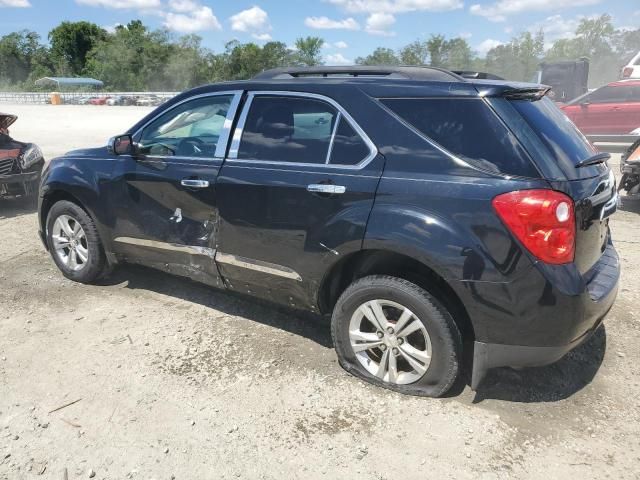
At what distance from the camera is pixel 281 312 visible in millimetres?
4191

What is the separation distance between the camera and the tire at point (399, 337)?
2.85 meters

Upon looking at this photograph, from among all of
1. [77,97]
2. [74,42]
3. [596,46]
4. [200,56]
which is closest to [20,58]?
[74,42]

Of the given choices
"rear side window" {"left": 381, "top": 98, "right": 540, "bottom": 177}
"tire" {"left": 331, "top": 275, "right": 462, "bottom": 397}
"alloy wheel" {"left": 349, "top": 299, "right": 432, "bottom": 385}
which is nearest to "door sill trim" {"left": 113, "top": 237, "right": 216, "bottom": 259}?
"tire" {"left": 331, "top": 275, "right": 462, "bottom": 397}

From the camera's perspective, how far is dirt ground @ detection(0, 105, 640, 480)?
257 centimetres

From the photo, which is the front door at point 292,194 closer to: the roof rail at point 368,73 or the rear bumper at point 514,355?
the roof rail at point 368,73

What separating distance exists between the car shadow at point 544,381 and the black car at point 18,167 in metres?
6.65

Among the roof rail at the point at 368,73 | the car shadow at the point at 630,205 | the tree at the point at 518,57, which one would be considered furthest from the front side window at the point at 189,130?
the tree at the point at 518,57

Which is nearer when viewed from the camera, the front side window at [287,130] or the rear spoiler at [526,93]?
the rear spoiler at [526,93]

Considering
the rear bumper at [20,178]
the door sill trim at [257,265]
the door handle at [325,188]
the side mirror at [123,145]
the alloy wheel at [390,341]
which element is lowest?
the alloy wheel at [390,341]

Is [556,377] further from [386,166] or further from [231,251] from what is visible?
[231,251]

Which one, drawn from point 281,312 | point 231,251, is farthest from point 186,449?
point 281,312

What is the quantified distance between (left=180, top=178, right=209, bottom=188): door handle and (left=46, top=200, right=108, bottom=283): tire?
1.21m

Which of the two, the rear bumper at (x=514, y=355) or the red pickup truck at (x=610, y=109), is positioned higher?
the red pickup truck at (x=610, y=109)

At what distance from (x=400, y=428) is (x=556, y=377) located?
1133mm
